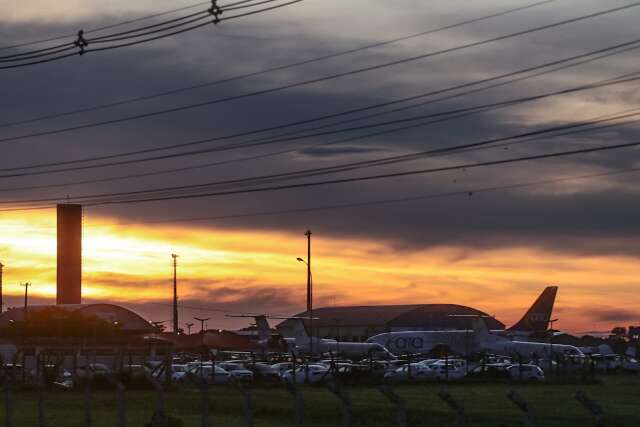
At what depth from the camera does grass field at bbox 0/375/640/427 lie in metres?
38.0

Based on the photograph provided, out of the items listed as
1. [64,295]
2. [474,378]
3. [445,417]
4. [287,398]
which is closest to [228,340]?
[64,295]

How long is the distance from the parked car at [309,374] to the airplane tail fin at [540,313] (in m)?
94.0

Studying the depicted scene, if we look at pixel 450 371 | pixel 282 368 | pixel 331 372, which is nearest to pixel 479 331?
pixel 450 371

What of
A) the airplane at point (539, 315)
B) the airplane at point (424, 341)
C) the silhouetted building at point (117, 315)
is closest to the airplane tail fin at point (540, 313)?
the airplane at point (539, 315)

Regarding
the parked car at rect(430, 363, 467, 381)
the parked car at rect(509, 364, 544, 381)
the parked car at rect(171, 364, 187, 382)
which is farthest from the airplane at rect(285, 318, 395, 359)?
the parked car at rect(509, 364, 544, 381)

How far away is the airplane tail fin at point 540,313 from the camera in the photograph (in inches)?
6555

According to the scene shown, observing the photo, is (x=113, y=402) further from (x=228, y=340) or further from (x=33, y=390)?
(x=228, y=340)

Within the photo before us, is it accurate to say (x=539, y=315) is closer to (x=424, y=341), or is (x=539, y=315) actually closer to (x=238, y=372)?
(x=424, y=341)

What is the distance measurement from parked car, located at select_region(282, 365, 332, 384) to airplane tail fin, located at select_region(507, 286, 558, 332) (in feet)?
308

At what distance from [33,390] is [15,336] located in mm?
17863

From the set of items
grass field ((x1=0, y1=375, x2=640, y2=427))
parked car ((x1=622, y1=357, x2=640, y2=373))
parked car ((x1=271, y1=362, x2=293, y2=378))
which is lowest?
grass field ((x1=0, y1=375, x2=640, y2=427))

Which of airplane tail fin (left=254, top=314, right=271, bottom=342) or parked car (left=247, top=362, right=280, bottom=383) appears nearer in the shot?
parked car (left=247, top=362, right=280, bottom=383)

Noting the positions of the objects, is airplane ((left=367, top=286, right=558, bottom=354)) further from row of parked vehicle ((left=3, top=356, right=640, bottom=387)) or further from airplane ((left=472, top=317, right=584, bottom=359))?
row of parked vehicle ((left=3, top=356, right=640, bottom=387))

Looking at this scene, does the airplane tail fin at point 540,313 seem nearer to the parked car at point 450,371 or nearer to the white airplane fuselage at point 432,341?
the white airplane fuselage at point 432,341
